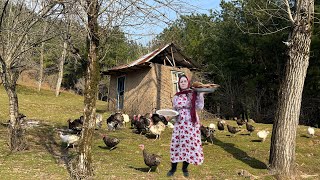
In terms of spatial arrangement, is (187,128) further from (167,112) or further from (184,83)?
(184,83)

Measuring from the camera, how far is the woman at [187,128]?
5.16 m

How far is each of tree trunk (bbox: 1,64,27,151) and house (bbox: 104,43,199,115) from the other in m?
10.5

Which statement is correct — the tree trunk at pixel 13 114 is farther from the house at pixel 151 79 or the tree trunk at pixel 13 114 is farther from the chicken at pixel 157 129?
the house at pixel 151 79

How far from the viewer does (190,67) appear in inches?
932

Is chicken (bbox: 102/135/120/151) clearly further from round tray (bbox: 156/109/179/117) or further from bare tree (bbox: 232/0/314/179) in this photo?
round tray (bbox: 156/109/179/117)

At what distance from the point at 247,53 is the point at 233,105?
4740 millimetres

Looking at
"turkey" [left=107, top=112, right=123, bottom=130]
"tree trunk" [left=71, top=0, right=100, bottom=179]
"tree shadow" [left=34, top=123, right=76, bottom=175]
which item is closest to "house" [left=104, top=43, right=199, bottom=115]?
"turkey" [left=107, top=112, right=123, bottom=130]

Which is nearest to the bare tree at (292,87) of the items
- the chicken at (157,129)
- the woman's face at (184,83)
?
the chicken at (157,129)

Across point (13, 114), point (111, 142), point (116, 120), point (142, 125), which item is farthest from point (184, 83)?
point (116, 120)

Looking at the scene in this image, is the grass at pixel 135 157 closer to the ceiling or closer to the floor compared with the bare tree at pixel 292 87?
closer to the floor

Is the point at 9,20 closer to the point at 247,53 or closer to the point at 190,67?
the point at 190,67

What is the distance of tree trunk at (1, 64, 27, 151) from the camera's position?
10.9 meters

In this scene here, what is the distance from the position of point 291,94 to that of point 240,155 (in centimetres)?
323

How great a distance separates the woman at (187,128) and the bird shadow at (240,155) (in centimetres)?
651
